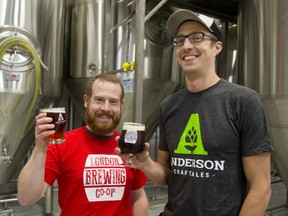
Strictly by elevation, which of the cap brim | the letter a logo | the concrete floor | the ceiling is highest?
the ceiling

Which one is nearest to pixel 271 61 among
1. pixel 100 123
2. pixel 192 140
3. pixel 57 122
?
pixel 192 140

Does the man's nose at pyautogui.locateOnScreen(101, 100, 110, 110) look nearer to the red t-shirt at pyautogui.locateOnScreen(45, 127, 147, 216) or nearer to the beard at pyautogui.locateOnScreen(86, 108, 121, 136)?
the beard at pyautogui.locateOnScreen(86, 108, 121, 136)

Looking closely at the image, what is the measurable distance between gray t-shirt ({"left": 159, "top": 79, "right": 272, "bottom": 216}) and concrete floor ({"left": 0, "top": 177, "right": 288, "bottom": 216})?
6.02ft

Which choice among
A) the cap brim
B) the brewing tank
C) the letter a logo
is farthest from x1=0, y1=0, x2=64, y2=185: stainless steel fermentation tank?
the brewing tank

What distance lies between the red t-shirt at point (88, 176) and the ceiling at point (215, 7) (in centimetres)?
207

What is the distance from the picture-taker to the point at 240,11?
8.87 ft

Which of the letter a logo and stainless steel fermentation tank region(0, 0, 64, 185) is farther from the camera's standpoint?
stainless steel fermentation tank region(0, 0, 64, 185)

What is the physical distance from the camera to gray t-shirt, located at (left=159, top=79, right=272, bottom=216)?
1.11 metres

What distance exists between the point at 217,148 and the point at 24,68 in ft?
5.65

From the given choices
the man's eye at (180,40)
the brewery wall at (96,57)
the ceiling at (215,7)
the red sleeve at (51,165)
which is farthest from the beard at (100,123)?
the ceiling at (215,7)

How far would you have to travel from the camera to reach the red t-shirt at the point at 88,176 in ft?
4.32

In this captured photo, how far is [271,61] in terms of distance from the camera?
2.31m

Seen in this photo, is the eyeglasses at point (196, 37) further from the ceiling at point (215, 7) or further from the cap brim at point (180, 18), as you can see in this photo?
the ceiling at point (215, 7)

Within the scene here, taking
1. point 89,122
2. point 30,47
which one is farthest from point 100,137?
point 30,47
